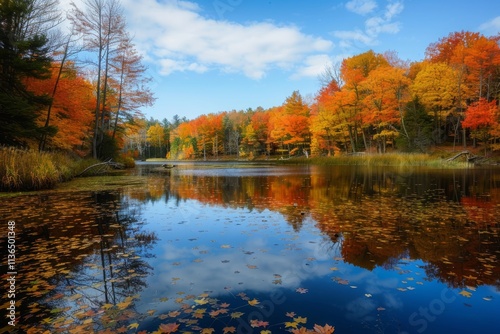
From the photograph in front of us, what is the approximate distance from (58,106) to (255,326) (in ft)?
78.9

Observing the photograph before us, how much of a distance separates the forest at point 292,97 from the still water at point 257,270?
1234cm

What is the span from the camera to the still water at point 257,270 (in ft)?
11.4

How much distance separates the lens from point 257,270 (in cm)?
490

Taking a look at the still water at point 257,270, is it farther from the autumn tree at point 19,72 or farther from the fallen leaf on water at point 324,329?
the autumn tree at point 19,72

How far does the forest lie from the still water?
1234 cm

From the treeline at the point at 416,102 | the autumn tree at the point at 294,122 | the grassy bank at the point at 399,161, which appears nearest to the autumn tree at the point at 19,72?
the grassy bank at the point at 399,161

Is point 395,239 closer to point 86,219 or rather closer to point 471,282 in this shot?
point 471,282

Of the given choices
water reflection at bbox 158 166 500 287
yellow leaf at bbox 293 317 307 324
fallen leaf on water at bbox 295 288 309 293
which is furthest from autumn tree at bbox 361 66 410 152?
yellow leaf at bbox 293 317 307 324

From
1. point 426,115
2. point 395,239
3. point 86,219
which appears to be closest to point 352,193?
point 395,239

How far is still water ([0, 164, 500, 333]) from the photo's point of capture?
347 cm

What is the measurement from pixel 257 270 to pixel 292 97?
2127 inches

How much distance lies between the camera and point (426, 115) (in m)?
38.7

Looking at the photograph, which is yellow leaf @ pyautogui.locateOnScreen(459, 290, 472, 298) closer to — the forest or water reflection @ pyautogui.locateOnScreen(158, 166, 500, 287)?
water reflection @ pyautogui.locateOnScreen(158, 166, 500, 287)

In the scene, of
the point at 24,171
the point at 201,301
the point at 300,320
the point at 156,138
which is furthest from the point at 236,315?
the point at 156,138
